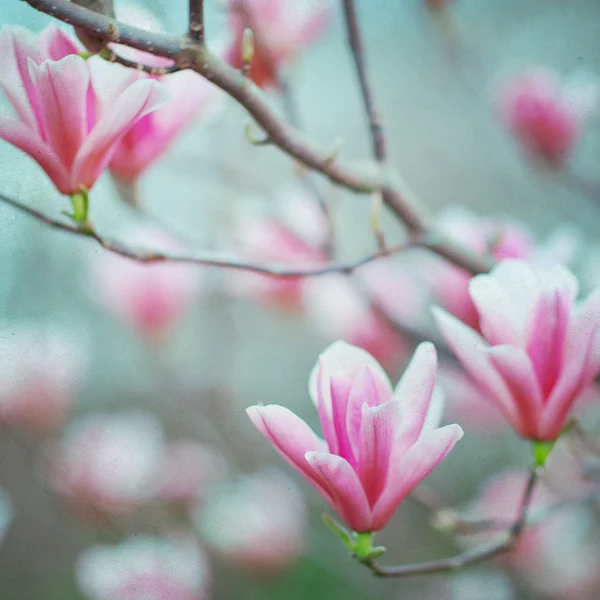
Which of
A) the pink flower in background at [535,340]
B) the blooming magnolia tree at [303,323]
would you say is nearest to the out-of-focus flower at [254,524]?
the blooming magnolia tree at [303,323]

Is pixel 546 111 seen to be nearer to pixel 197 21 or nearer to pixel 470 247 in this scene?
pixel 470 247

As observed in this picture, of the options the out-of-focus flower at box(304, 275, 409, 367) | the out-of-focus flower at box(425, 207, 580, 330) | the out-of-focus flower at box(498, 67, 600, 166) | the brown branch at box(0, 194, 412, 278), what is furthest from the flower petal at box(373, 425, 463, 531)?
the out-of-focus flower at box(498, 67, 600, 166)

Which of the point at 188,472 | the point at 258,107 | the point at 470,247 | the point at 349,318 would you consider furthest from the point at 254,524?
the point at 258,107

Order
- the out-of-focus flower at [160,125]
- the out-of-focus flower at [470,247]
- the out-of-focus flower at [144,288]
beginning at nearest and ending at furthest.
A: 1. the out-of-focus flower at [160,125]
2. the out-of-focus flower at [470,247]
3. the out-of-focus flower at [144,288]

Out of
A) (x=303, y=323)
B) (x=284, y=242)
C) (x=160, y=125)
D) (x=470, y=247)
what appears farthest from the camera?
(x=303, y=323)

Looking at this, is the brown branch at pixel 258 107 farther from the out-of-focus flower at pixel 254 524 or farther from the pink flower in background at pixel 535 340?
the out-of-focus flower at pixel 254 524

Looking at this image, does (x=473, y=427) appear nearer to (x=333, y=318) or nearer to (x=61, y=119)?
(x=333, y=318)

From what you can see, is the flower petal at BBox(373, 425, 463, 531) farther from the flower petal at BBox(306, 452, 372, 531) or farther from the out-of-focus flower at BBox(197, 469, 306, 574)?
the out-of-focus flower at BBox(197, 469, 306, 574)
